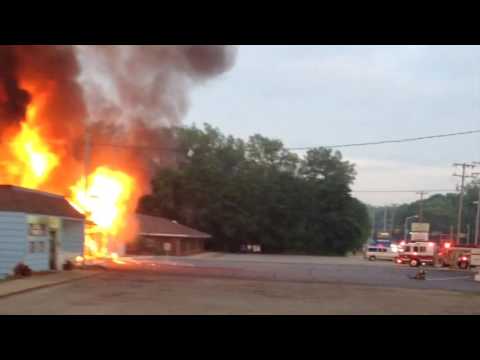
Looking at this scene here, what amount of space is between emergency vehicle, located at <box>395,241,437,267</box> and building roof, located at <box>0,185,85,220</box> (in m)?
29.4

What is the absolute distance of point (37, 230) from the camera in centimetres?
2431

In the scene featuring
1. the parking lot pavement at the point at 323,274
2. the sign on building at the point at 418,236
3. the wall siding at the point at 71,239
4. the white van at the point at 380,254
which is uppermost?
the wall siding at the point at 71,239

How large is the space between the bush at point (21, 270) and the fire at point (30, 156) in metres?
8.34

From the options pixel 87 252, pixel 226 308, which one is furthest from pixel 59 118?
pixel 226 308

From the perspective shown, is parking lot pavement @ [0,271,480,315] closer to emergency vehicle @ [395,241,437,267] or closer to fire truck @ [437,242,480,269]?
fire truck @ [437,242,480,269]

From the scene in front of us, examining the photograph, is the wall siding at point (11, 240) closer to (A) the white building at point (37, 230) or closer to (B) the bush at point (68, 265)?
(A) the white building at point (37, 230)

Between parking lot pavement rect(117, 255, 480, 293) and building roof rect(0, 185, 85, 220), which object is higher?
building roof rect(0, 185, 85, 220)

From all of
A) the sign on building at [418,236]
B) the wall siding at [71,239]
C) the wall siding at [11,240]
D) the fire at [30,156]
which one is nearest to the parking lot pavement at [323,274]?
the wall siding at [71,239]

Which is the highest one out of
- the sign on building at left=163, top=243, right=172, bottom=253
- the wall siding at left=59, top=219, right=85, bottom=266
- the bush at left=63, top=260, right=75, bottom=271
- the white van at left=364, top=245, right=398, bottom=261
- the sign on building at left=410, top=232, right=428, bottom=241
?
the wall siding at left=59, top=219, right=85, bottom=266

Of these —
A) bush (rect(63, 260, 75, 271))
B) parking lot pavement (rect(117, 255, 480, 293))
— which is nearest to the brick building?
parking lot pavement (rect(117, 255, 480, 293))

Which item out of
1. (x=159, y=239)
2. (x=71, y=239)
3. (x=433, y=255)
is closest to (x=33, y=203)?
(x=71, y=239)

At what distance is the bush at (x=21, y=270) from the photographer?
2194 cm

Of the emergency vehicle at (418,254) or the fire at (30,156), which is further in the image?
the emergency vehicle at (418,254)

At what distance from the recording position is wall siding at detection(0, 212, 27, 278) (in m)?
22.0
